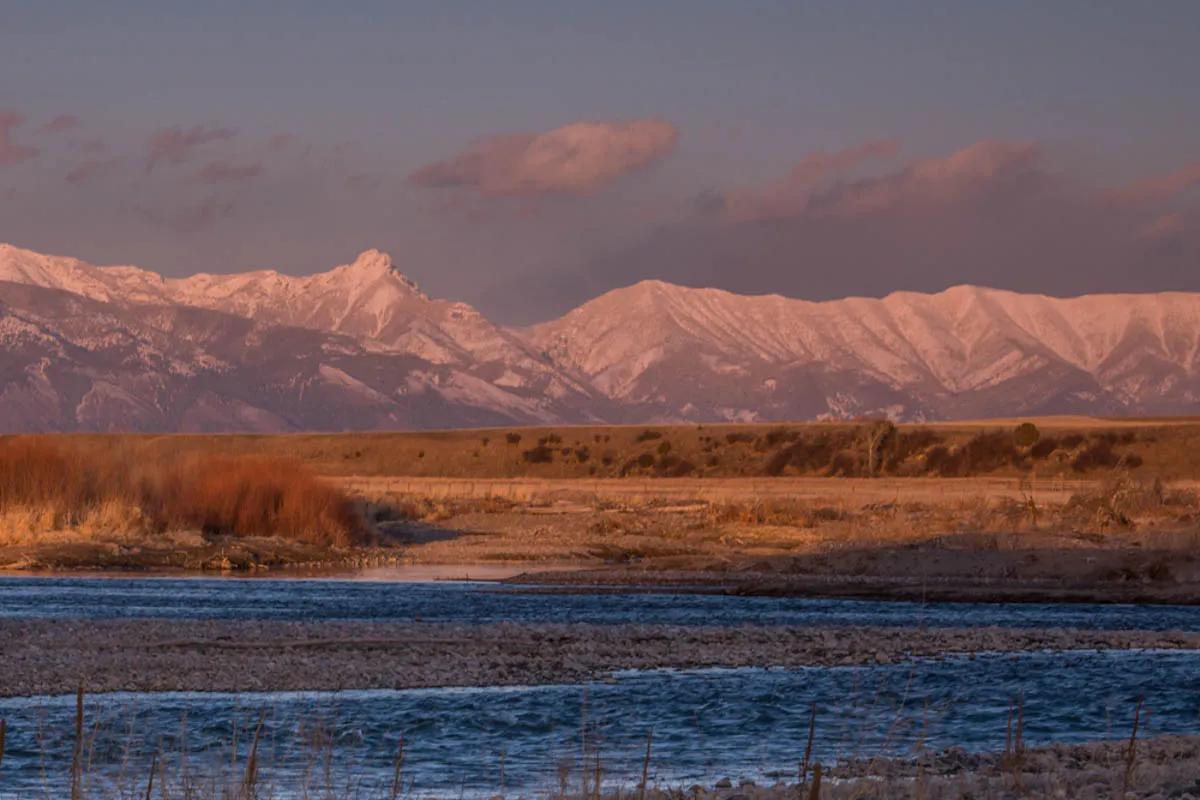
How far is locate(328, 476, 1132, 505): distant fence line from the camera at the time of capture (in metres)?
75.3

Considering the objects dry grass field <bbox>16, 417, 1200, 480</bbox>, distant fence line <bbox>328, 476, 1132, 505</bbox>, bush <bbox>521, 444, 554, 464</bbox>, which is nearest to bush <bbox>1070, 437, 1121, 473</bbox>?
dry grass field <bbox>16, 417, 1200, 480</bbox>

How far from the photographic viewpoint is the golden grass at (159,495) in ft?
179

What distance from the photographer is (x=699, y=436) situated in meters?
130

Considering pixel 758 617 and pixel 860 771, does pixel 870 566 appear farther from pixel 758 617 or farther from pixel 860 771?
pixel 860 771

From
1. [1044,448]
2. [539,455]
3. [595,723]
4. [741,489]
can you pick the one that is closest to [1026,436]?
[1044,448]

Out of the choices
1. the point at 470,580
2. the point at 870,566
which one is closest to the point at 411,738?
the point at 470,580

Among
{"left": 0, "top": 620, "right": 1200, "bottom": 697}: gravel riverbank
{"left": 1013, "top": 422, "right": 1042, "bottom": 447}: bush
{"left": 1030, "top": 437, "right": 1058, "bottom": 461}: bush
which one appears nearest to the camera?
{"left": 0, "top": 620, "right": 1200, "bottom": 697}: gravel riverbank

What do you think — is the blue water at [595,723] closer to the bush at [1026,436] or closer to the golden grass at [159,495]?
the golden grass at [159,495]

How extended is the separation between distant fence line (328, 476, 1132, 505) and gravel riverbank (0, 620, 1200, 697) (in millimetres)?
37194

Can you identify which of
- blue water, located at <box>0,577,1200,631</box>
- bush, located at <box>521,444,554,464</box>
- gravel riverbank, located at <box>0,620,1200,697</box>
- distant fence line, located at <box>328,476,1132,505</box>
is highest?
gravel riverbank, located at <box>0,620,1200,697</box>

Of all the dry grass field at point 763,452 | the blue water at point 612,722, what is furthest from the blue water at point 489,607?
the dry grass field at point 763,452

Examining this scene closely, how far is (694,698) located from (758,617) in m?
13.1

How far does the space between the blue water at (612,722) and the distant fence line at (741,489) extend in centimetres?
4283

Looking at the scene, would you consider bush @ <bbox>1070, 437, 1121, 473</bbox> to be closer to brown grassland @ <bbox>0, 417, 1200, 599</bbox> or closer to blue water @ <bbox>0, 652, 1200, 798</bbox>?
brown grassland @ <bbox>0, 417, 1200, 599</bbox>
